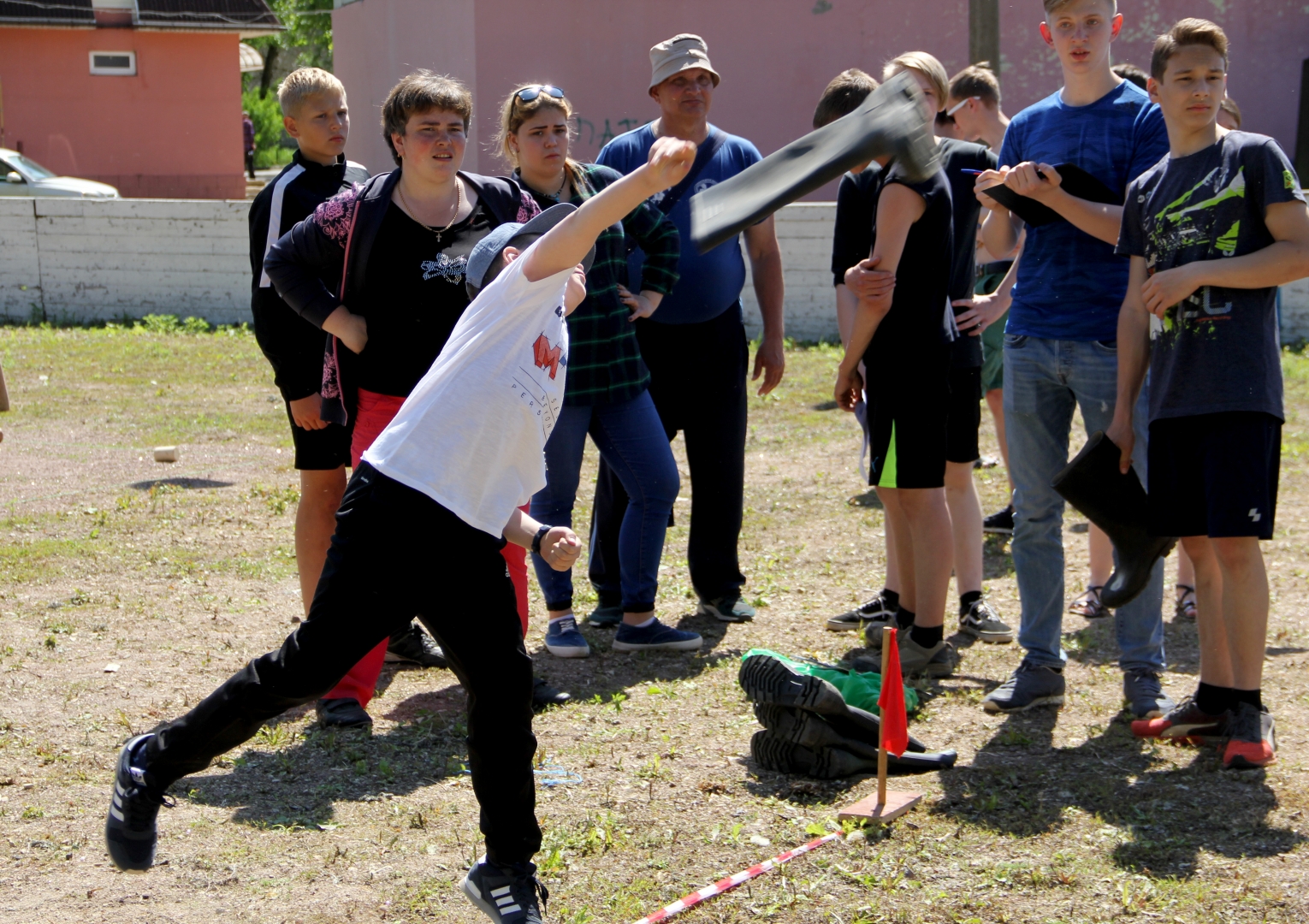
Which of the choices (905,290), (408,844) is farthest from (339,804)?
(905,290)

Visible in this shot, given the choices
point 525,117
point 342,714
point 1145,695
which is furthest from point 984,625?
point 525,117

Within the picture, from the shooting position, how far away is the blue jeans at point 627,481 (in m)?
5.37

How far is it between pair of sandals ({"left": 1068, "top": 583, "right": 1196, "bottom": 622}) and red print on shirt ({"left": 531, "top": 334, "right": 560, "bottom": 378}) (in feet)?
11.4

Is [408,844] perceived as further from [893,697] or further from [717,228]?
[717,228]

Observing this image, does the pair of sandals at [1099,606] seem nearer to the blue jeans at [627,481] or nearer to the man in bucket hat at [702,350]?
the man in bucket hat at [702,350]

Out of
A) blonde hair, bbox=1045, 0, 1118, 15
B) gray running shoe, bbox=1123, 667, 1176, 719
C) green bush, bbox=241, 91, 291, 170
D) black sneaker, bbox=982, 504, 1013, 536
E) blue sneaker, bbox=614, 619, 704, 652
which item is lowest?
blue sneaker, bbox=614, 619, 704, 652

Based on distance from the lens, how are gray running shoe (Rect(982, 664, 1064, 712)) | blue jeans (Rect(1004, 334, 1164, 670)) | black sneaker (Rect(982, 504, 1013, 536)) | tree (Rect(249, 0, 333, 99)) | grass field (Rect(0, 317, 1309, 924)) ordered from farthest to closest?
1. tree (Rect(249, 0, 333, 99))
2. black sneaker (Rect(982, 504, 1013, 536))
3. gray running shoe (Rect(982, 664, 1064, 712))
4. blue jeans (Rect(1004, 334, 1164, 670))
5. grass field (Rect(0, 317, 1309, 924))

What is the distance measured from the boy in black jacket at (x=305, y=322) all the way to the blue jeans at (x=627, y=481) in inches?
33.3

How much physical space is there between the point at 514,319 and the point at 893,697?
1.72 metres

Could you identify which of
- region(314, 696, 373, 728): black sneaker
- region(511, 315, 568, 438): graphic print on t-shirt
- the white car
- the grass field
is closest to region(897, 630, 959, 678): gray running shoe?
the grass field

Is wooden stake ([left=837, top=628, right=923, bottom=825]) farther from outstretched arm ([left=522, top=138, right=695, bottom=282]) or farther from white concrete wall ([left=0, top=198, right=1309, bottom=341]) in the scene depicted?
white concrete wall ([left=0, top=198, right=1309, bottom=341])

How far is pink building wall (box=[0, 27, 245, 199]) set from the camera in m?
31.1

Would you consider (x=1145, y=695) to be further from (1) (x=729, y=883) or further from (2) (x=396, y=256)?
(2) (x=396, y=256)

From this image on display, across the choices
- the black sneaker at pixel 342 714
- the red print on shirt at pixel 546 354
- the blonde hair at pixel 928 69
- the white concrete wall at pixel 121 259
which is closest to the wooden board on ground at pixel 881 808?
the red print on shirt at pixel 546 354
